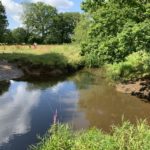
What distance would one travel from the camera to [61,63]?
52.1 m

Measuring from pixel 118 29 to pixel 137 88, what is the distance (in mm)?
6861

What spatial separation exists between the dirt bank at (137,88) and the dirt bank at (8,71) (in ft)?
45.4

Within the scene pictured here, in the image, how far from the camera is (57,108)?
1052 inches

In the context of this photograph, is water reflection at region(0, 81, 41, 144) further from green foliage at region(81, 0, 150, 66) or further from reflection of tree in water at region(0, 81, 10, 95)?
green foliage at region(81, 0, 150, 66)

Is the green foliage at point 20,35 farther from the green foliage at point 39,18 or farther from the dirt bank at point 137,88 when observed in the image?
the dirt bank at point 137,88

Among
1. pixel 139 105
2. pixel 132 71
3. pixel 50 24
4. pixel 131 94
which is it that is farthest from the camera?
pixel 50 24

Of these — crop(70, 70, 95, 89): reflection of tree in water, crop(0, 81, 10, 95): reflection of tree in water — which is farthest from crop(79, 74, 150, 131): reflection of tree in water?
crop(0, 81, 10, 95): reflection of tree in water

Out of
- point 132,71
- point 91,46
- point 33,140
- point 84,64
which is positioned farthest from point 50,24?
point 33,140

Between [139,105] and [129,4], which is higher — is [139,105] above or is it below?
below

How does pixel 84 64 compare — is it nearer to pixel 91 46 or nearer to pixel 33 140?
pixel 91 46

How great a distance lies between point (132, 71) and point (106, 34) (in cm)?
1048

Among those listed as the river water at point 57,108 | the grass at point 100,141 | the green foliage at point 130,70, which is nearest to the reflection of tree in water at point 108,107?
the river water at point 57,108

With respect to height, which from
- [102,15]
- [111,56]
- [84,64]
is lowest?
[84,64]

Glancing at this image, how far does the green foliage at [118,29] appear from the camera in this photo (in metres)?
26.8
